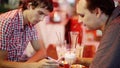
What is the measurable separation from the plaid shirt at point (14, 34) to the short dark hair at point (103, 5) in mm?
704

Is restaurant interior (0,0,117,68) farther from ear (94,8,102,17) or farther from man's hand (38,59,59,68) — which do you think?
ear (94,8,102,17)

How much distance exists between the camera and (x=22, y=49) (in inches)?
93.9

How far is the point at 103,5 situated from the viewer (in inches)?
69.6

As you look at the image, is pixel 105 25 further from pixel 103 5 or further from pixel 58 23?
pixel 58 23

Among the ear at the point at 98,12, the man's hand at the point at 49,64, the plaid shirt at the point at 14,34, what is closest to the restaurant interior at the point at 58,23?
the plaid shirt at the point at 14,34

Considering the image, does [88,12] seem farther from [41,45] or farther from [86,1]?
[41,45]

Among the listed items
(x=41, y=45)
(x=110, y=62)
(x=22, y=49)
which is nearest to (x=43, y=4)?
(x=22, y=49)

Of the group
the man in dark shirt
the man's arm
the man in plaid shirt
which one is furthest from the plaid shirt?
the man in dark shirt

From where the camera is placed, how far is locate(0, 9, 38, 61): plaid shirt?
217 centimetres

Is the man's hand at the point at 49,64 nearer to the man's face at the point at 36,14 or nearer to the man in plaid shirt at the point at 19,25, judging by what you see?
the man in plaid shirt at the point at 19,25

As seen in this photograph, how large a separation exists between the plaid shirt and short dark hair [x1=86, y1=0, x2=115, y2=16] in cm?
70

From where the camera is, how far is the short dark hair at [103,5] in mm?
1759

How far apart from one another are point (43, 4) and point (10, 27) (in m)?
0.32

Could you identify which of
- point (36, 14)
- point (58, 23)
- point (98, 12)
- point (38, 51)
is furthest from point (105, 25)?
point (58, 23)
